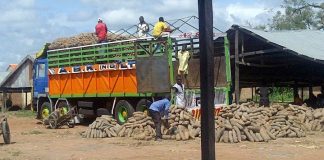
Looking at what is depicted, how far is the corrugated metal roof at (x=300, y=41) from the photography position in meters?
19.1

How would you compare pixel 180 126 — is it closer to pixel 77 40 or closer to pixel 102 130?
pixel 102 130

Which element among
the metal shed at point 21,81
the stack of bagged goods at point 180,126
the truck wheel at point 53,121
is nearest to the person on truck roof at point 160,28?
the stack of bagged goods at point 180,126

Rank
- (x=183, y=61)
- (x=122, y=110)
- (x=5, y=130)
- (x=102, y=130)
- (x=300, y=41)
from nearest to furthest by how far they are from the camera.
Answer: (x=5, y=130) < (x=102, y=130) < (x=183, y=61) < (x=122, y=110) < (x=300, y=41)

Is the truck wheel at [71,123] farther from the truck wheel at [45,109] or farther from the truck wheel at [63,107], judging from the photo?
the truck wheel at [45,109]

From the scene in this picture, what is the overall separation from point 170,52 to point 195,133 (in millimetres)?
3433

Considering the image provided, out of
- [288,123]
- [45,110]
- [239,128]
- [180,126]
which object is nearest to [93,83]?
[45,110]

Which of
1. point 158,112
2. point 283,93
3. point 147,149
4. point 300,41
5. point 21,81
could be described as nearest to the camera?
point 147,149

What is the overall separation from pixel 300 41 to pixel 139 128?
967 centimetres

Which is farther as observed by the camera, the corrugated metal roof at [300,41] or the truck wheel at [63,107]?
the truck wheel at [63,107]

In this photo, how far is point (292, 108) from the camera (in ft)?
57.1

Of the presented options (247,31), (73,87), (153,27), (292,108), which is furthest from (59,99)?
(292,108)

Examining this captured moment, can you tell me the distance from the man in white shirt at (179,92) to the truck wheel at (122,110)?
248 cm

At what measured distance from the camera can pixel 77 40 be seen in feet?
70.6

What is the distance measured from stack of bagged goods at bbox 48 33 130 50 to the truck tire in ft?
8.43
